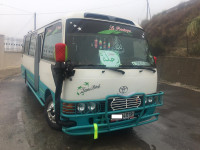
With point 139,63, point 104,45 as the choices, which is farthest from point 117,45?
point 139,63

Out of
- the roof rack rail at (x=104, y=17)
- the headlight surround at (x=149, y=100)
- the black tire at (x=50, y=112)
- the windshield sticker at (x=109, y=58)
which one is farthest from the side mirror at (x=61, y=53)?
the headlight surround at (x=149, y=100)

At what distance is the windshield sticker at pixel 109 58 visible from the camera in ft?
11.8

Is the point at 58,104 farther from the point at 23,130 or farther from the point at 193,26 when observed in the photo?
the point at 193,26

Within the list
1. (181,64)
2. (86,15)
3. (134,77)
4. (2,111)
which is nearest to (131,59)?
(134,77)

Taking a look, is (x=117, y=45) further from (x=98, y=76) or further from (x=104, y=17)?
(x=98, y=76)

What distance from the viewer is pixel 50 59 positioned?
167 inches

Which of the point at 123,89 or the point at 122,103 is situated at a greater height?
the point at 123,89

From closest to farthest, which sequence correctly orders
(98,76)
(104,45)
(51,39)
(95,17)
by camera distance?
(98,76) → (104,45) → (95,17) → (51,39)

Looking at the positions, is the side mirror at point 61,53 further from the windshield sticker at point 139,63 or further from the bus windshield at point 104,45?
the windshield sticker at point 139,63

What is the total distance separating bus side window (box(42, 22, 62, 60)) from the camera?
3.86 m

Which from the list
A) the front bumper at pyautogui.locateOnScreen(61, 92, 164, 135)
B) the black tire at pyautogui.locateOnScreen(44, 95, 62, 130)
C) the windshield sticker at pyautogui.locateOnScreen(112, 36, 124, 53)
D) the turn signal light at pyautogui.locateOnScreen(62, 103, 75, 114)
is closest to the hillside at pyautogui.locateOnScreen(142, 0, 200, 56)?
the windshield sticker at pyautogui.locateOnScreen(112, 36, 124, 53)

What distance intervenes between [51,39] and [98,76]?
1622 millimetres

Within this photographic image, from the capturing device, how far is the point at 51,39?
14.2 ft

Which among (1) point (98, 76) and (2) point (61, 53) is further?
(1) point (98, 76)
